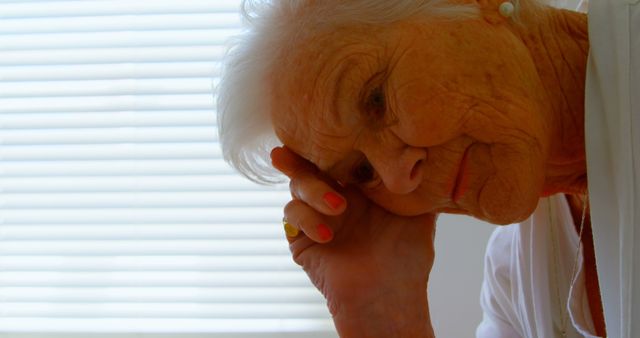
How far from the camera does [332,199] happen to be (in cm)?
120

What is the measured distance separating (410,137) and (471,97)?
0.34 feet

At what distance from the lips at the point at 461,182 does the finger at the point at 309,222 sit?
236mm

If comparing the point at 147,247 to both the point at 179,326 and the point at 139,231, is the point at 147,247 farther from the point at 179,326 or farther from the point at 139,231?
the point at 179,326

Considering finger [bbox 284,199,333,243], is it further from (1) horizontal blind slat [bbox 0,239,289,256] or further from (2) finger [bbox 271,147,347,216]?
(1) horizontal blind slat [bbox 0,239,289,256]

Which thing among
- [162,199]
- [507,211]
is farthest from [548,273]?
[162,199]

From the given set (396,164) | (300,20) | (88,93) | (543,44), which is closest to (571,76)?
(543,44)

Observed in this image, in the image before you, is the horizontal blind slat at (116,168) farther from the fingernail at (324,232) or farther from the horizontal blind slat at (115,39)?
the fingernail at (324,232)

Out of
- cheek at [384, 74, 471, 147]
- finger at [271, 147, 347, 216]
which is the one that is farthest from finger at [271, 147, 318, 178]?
cheek at [384, 74, 471, 147]

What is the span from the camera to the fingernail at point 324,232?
125cm

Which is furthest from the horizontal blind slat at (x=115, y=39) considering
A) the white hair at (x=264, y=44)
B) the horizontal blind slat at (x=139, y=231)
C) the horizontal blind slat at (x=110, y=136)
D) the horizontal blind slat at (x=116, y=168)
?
the white hair at (x=264, y=44)

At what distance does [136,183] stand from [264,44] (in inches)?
49.8

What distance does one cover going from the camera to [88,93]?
227 cm

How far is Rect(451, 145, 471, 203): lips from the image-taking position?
1.08m

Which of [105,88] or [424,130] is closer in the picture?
[424,130]
